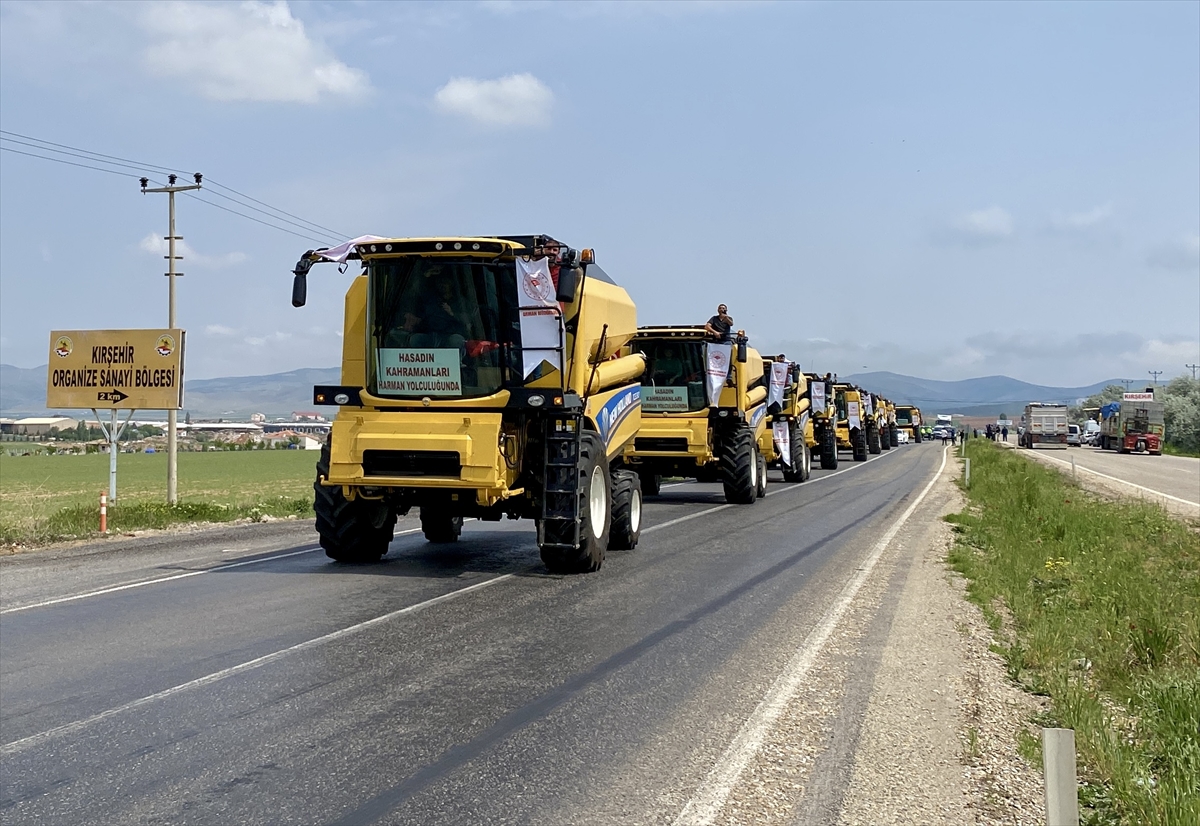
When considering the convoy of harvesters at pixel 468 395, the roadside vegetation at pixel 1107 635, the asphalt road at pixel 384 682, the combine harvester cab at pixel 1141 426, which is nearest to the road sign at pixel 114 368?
the asphalt road at pixel 384 682

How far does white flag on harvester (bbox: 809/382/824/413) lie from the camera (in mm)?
33594

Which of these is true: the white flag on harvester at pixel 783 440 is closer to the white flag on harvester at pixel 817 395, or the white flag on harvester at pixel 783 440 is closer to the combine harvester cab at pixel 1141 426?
the white flag on harvester at pixel 817 395

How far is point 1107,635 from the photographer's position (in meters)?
8.41

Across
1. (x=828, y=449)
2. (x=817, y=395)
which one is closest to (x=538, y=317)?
(x=817, y=395)

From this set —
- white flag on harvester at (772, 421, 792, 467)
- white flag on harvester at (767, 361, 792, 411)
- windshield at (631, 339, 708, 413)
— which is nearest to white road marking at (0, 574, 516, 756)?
windshield at (631, 339, 708, 413)

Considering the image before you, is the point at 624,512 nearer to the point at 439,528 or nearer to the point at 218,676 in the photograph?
the point at 439,528

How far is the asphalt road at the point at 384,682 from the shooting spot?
4750 mm

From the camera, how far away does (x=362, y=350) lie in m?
11.3

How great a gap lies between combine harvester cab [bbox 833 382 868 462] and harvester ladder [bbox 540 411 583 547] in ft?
118

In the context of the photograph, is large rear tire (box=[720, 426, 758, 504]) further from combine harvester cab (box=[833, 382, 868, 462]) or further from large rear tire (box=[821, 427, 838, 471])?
combine harvester cab (box=[833, 382, 868, 462])

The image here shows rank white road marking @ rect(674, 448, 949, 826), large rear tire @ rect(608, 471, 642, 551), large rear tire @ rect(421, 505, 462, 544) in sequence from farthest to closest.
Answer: large rear tire @ rect(421, 505, 462, 544) < large rear tire @ rect(608, 471, 642, 551) < white road marking @ rect(674, 448, 949, 826)

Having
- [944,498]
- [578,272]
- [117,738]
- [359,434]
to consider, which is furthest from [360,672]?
[944,498]

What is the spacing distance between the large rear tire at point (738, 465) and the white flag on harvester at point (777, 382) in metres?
3.58

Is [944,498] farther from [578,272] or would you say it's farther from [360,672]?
[360,672]
